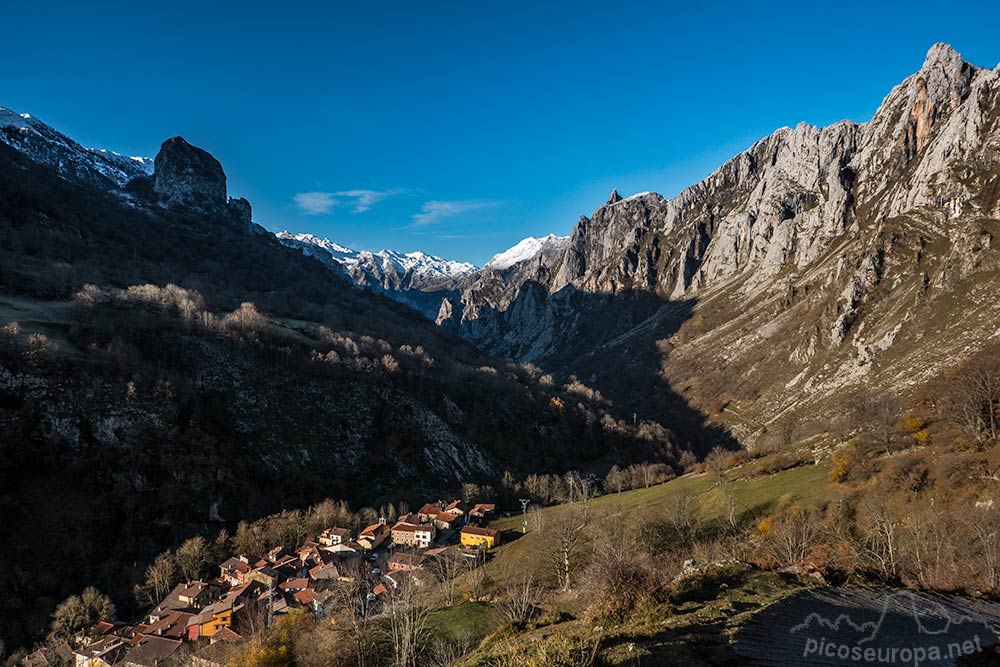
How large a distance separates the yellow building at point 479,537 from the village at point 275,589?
0.49ft

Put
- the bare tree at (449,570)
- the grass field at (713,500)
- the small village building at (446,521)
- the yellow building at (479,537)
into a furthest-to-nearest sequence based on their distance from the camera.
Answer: the small village building at (446,521) → the yellow building at (479,537) → the grass field at (713,500) → the bare tree at (449,570)

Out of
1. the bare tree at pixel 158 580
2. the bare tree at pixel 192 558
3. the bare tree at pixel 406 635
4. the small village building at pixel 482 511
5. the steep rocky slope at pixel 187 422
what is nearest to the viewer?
the bare tree at pixel 406 635

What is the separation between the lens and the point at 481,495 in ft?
331

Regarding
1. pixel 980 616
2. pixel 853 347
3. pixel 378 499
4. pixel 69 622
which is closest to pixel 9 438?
pixel 69 622

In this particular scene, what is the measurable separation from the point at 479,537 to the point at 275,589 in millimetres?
26260

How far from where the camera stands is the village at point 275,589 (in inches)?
1580

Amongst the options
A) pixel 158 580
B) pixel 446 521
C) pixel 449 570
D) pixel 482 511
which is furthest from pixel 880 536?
pixel 158 580

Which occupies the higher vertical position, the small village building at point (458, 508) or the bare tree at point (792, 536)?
the bare tree at point (792, 536)

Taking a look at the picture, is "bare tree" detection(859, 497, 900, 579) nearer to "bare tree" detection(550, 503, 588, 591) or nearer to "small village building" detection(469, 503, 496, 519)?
"bare tree" detection(550, 503, 588, 591)

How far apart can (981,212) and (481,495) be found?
163 metres

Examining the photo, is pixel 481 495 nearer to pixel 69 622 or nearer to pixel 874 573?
pixel 69 622

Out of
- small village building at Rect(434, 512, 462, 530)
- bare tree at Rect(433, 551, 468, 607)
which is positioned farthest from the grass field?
small village building at Rect(434, 512, 462, 530)

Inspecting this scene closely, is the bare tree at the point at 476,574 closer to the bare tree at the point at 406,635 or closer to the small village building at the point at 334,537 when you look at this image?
the bare tree at the point at 406,635

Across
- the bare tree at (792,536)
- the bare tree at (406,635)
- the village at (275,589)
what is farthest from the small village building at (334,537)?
the bare tree at (792,536)
